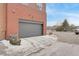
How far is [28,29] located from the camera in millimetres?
12570

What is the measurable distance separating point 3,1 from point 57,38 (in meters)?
4.89

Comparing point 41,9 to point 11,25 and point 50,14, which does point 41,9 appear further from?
point 11,25

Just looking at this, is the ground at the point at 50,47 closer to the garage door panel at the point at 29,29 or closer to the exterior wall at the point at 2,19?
the garage door panel at the point at 29,29

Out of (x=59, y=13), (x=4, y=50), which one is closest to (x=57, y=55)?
(x=4, y=50)

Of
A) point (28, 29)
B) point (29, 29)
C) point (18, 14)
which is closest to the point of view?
point (18, 14)

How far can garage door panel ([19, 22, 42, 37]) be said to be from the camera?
11.9m

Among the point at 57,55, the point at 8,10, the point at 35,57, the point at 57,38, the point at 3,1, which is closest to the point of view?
the point at 35,57

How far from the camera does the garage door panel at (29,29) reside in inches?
467

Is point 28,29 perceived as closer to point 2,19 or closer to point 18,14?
point 18,14

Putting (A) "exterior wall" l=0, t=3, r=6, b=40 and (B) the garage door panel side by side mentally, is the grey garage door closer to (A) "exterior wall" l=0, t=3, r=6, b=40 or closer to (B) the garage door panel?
(B) the garage door panel

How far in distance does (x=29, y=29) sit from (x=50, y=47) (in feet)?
10.3

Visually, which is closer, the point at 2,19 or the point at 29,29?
the point at 2,19

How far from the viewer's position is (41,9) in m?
14.8

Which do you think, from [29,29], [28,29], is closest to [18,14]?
[28,29]
